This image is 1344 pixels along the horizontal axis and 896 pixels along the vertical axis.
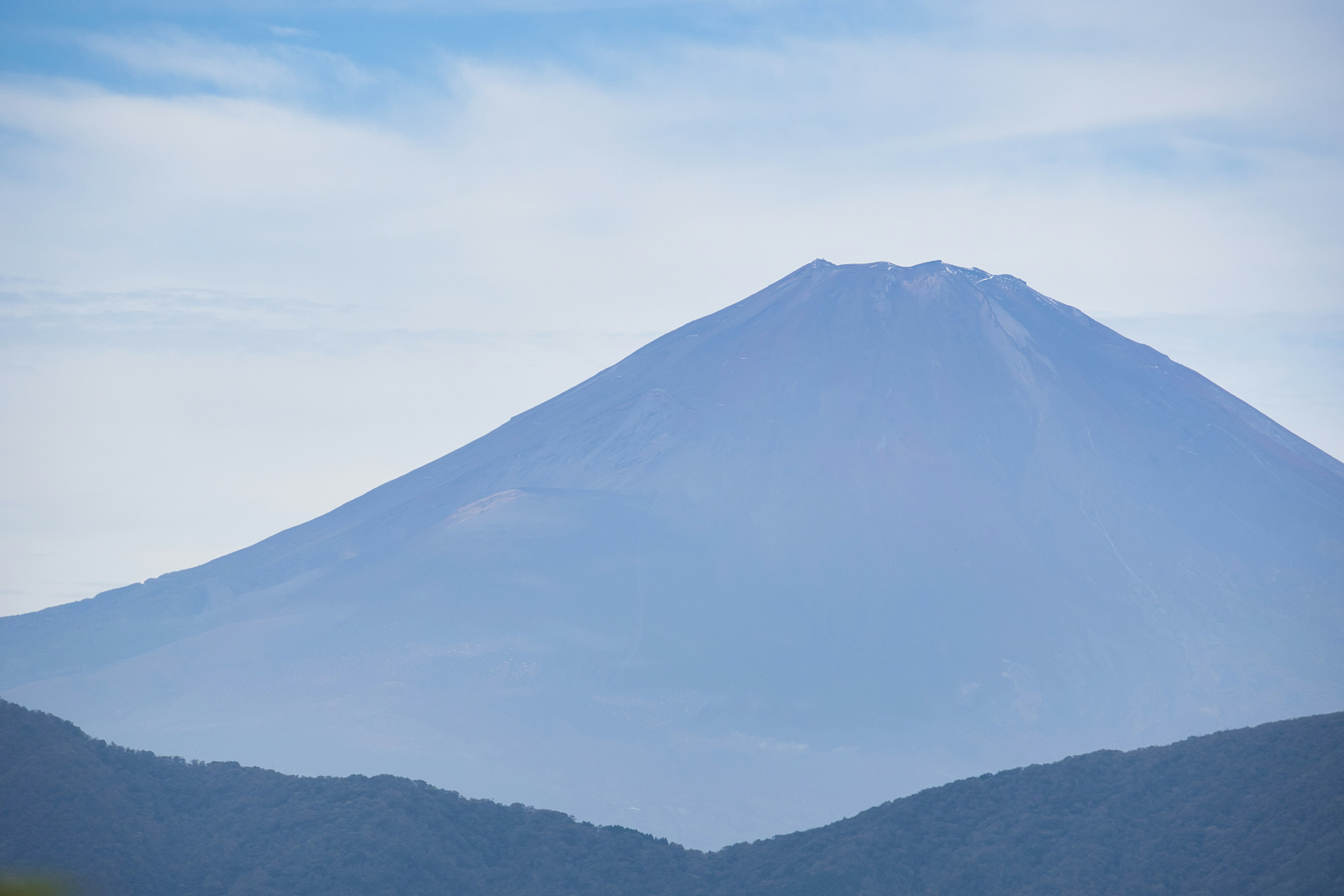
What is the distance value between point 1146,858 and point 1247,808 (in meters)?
2.48

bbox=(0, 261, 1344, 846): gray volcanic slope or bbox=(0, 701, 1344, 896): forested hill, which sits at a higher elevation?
bbox=(0, 261, 1344, 846): gray volcanic slope

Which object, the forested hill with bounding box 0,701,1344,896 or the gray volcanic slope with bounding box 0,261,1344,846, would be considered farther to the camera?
the gray volcanic slope with bounding box 0,261,1344,846

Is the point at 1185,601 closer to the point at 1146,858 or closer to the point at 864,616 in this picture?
the point at 864,616

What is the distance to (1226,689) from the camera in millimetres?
113500

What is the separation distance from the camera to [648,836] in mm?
37875

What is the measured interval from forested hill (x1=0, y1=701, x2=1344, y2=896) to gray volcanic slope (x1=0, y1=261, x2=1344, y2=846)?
57991 millimetres

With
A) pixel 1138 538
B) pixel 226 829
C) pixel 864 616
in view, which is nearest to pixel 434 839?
pixel 226 829

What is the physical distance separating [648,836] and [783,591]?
267ft

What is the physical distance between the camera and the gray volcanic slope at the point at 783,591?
340ft

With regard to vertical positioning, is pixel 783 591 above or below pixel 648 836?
above

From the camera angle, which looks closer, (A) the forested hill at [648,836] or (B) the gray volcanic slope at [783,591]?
(A) the forested hill at [648,836]

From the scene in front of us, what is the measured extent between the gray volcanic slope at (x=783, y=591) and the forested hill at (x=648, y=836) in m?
58.0

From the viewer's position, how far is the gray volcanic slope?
104 m

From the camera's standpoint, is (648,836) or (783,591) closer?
(648,836)
